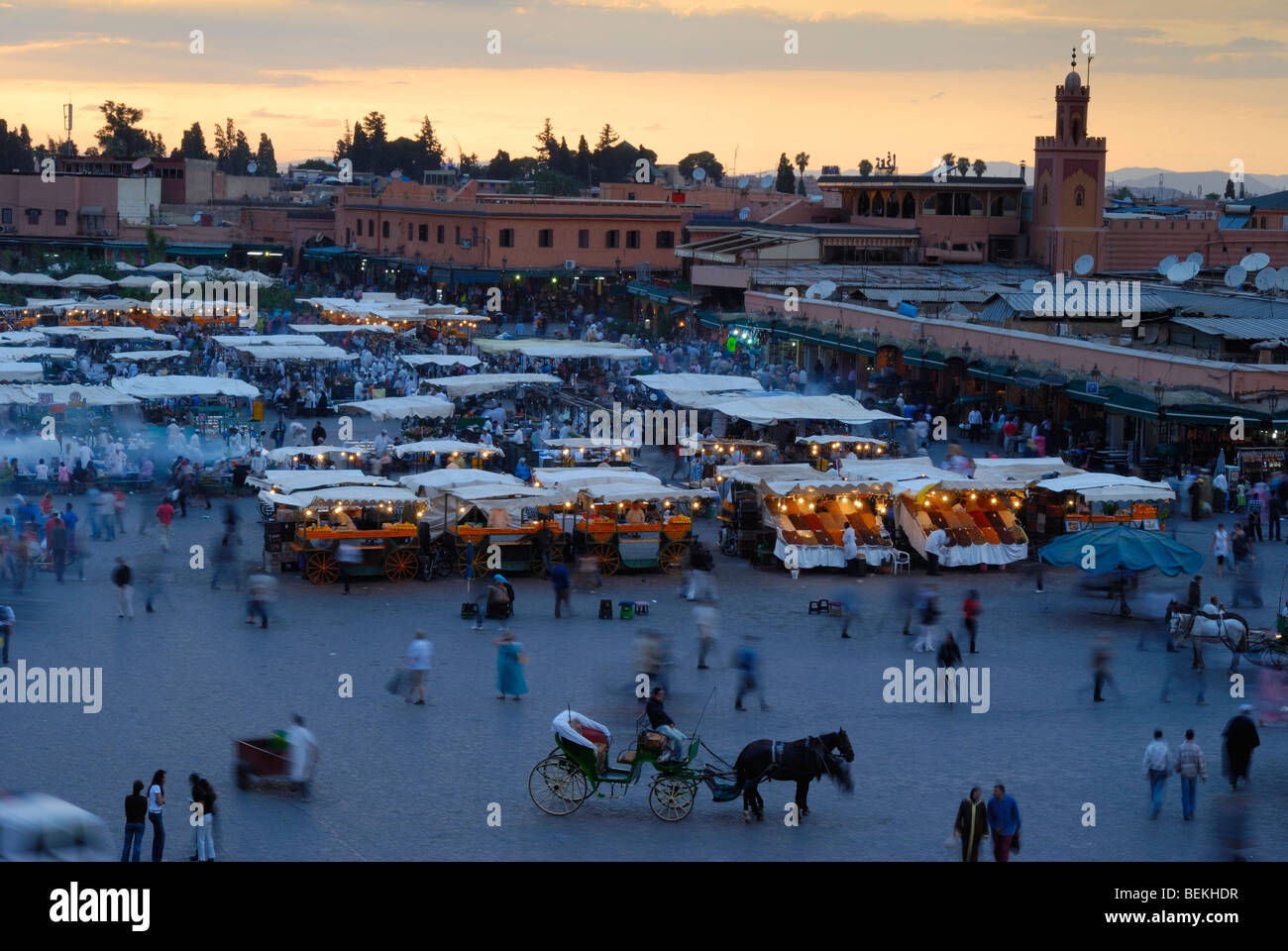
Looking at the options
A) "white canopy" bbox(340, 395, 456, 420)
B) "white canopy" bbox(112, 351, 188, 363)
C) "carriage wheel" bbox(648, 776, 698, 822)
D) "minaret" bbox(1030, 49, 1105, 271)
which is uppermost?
"minaret" bbox(1030, 49, 1105, 271)

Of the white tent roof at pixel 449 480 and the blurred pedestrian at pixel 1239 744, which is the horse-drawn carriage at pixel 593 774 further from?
the white tent roof at pixel 449 480

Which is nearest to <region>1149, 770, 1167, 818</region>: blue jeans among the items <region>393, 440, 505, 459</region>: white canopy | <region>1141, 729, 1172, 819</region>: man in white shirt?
<region>1141, 729, 1172, 819</region>: man in white shirt

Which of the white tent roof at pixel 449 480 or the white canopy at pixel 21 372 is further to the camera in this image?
the white canopy at pixel 21 372

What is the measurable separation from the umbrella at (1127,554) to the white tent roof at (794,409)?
10.1 metres

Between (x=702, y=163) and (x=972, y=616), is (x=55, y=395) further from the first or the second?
(x=702, y=163)

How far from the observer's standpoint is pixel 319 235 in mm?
81938

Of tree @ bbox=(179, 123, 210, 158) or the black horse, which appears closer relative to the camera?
the black horse

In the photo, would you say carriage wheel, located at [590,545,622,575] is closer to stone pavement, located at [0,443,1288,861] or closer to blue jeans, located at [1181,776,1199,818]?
stone pavement, located at [0,443,1288,861]

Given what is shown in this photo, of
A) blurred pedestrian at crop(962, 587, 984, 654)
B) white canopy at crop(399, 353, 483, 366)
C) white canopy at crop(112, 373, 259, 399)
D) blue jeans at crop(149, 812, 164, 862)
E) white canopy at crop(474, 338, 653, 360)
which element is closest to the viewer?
blue jeans at crop(149, 812, 164, 862)

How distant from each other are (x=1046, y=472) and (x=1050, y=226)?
3962 cm

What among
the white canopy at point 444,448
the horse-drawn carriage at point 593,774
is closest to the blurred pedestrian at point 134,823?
the horse-drawn carriage at point 593,774

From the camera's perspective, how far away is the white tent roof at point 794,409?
98.9 feet

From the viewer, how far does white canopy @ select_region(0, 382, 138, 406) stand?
3130 centimetres

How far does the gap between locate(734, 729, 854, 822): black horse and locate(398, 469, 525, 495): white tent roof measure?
35.4 feet
